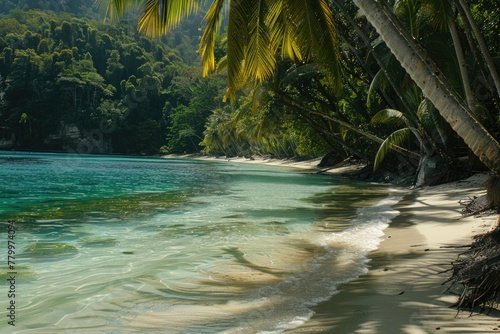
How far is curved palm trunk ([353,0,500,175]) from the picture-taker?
4.57 m

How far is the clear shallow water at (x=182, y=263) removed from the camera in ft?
13.0

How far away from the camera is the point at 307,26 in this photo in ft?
21.7

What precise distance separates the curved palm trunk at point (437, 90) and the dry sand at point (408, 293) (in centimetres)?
110

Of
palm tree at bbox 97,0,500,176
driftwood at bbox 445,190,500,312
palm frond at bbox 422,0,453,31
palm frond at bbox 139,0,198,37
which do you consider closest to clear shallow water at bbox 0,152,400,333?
driftwood at bbox 445,190,500,312

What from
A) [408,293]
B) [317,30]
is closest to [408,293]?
[408,293]

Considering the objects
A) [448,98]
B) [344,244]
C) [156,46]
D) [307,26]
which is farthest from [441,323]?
[156,46]

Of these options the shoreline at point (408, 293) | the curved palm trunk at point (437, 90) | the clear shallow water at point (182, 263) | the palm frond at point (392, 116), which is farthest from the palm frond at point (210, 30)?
the palm frond at point (392, 116)

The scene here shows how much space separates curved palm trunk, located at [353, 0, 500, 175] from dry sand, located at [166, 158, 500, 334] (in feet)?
3.62

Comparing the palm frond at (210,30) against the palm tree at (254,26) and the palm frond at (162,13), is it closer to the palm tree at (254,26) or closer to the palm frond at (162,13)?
the palm tree at (254,26)

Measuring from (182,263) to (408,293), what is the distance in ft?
9.19

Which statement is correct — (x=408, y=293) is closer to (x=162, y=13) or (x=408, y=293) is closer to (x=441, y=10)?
(x=162, y=13)

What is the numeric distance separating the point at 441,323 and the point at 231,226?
571 centimetres

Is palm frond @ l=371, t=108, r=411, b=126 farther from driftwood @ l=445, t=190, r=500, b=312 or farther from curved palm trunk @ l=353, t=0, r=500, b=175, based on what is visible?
driftwood @ l=445, t=190, r=500, b=312

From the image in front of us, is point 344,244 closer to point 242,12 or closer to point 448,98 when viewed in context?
point 448,98
